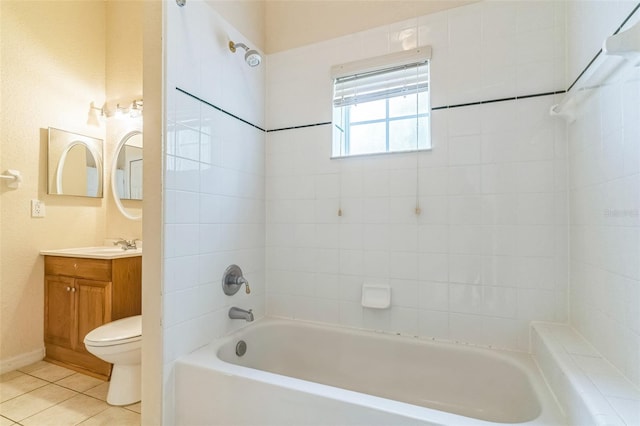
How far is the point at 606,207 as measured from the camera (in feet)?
3.59

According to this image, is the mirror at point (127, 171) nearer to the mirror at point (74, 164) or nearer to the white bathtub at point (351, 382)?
the mirror at point (74, 164)

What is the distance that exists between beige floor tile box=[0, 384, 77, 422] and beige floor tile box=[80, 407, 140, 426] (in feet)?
1.18

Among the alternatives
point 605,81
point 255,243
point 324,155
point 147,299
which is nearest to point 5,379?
point 147,299

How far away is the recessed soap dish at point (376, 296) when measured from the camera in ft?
5.77

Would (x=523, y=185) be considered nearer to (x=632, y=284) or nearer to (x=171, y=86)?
(x=632, y=284)

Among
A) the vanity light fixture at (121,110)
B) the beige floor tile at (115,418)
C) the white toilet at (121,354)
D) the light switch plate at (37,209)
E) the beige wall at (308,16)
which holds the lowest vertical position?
the beige floor tile at (115,418)

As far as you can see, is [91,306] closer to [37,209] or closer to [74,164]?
[37,209]

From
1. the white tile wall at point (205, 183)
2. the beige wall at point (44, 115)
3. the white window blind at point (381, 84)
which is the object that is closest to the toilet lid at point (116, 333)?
the white tile wall at point (205, 183)

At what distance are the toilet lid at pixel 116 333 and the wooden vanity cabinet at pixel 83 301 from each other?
0.64ft

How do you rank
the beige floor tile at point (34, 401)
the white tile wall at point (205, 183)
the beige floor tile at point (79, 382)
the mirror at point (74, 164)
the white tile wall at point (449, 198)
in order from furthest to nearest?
the mirror at point (74, 164) < the beige floor tile at point (79, 382) < the beige floor tile at point (34, 401) < the white tile wall at point (449, 198) < the white tile wall at point (205, 183)

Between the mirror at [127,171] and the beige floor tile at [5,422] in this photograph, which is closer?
the beige floor tile at [5,422]

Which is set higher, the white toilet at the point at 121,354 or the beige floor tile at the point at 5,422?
the white toilet at the point at 121,354

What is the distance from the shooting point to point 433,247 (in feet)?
5.58

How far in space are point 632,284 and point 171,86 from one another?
1924mm
